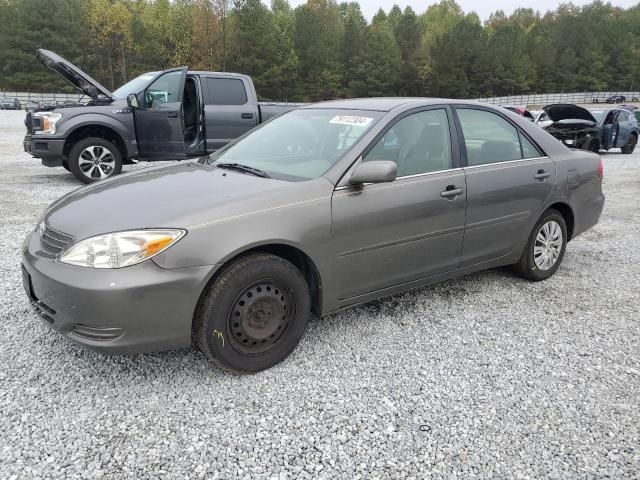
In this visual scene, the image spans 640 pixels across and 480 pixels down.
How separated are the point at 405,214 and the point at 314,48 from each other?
2702 inches

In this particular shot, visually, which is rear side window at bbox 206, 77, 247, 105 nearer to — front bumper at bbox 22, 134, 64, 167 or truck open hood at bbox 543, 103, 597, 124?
front bumper at bbox 22, 134, 64, 167

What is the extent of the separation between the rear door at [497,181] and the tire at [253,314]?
1.47 m

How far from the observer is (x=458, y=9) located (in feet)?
379

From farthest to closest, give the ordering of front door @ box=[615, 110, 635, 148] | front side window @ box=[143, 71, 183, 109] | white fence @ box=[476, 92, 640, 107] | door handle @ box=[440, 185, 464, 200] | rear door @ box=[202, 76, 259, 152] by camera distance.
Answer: white fence @ box=[476, 92, 640, 107] → front door @ box=[615, 110, 635, 148] → rear door @ box=[202, 76, 259, 152] → front side window @ box=[143, 71, 183, 109] → door handle @ box=[440, 185, 464, 200]

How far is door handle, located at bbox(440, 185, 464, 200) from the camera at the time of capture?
3.47 meters

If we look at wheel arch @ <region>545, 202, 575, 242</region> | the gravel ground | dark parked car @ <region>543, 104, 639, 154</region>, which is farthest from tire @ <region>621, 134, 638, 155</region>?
the gravel ground

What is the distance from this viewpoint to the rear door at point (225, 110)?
8.84 metres

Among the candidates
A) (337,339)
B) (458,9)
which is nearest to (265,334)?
(337,339)

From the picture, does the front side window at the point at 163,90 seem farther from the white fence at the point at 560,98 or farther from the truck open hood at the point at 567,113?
the white fence at the point at 560,98

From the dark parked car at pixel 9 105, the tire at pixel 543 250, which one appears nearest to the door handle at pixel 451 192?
the tire at pixel 543 250

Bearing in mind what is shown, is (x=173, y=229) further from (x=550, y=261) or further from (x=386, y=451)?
(x=550, y=261)

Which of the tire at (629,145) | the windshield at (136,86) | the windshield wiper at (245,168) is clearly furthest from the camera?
the tire at (629,145)

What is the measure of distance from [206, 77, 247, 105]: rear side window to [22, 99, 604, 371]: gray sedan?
5.32 metres

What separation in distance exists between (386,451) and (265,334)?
94 centimetres
